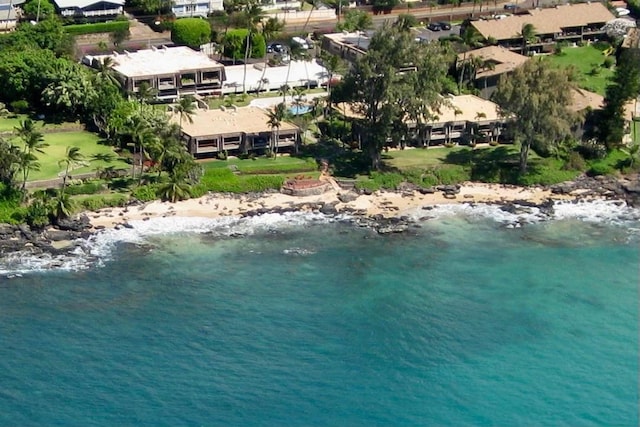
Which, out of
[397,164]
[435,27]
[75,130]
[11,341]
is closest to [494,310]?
[397,164]

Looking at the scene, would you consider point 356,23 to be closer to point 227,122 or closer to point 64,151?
point 227,122

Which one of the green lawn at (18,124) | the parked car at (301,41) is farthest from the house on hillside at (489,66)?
the green lawn at (18,124)

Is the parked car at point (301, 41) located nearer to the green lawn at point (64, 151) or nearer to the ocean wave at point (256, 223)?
the green lawn at point (64, 151)

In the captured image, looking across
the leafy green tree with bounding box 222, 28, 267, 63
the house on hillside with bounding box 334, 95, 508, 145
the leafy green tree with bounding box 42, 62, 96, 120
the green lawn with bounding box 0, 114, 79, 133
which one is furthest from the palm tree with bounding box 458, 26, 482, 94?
the green lawn with bounding box 0, 114, 79, 133

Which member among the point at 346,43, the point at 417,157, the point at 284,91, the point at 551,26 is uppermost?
the point at 551,26

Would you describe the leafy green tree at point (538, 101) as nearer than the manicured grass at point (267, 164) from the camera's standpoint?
Yes

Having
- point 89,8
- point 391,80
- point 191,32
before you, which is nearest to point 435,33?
point 191,32

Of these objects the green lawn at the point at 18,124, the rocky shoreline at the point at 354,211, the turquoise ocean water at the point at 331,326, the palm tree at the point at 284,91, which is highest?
the palm tree at the point at 284,91
